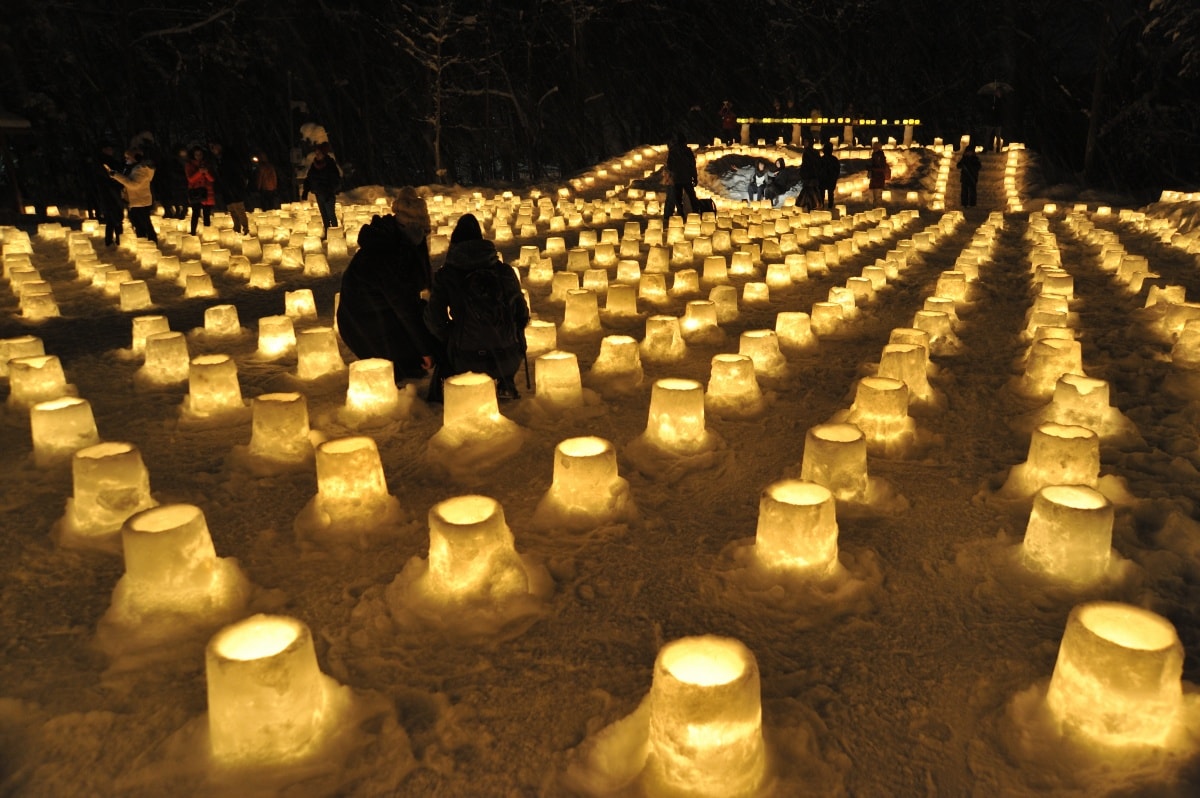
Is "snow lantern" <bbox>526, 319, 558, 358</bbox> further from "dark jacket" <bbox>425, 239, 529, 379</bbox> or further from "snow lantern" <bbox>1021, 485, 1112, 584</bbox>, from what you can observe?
"snow lantern" <bbox>1021, 485, 1112, 584</bbox>

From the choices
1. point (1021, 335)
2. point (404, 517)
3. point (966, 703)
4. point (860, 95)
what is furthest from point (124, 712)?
point (860, 95)

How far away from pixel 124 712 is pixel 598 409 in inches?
131

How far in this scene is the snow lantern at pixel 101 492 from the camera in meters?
3.88

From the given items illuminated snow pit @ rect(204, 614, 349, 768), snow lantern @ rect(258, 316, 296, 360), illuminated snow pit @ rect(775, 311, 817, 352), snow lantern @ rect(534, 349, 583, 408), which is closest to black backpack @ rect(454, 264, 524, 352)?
snow lantern @ rect(534, 349, 583, 408)

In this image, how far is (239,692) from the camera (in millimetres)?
2443

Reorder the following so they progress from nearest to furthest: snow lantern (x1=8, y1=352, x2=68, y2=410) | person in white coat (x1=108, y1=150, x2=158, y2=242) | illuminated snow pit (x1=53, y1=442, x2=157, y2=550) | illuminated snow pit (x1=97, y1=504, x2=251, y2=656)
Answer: illuminated snow pit (x1=97, y1=504, x2=251, y2=656)
illuminated snow pit (x1=53, y1=442, x2=157, y2=550)
snow lantern (x1=8, y1=352, x2=68, y2=410)
person in white coat (x1=108, y1=150, x2=158, y2=242)

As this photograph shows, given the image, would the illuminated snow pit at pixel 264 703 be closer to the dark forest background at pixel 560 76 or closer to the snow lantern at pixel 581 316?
the snow lantern at pixel 581 316

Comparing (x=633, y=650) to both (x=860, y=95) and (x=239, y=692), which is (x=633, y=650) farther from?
(x=860, y=95)

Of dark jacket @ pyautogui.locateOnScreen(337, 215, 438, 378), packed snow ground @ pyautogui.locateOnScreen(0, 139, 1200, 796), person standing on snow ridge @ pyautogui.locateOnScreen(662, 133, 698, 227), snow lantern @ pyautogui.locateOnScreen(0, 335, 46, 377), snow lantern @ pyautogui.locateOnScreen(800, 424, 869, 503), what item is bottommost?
packed snow ground @ pyautogui.locateOnScreen(0, 139, 1200, 796)

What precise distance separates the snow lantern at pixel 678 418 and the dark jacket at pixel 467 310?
1.23 metres

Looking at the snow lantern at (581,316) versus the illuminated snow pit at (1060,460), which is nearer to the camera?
the illuminated snow pit at (1060,460)

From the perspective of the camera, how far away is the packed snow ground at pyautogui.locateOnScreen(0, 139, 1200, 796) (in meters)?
2.52

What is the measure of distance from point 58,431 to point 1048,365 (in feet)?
20.5

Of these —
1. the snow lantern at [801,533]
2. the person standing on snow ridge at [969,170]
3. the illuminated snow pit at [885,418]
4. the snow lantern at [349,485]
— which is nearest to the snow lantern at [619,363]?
the illuminated snow pit at [885,418]
